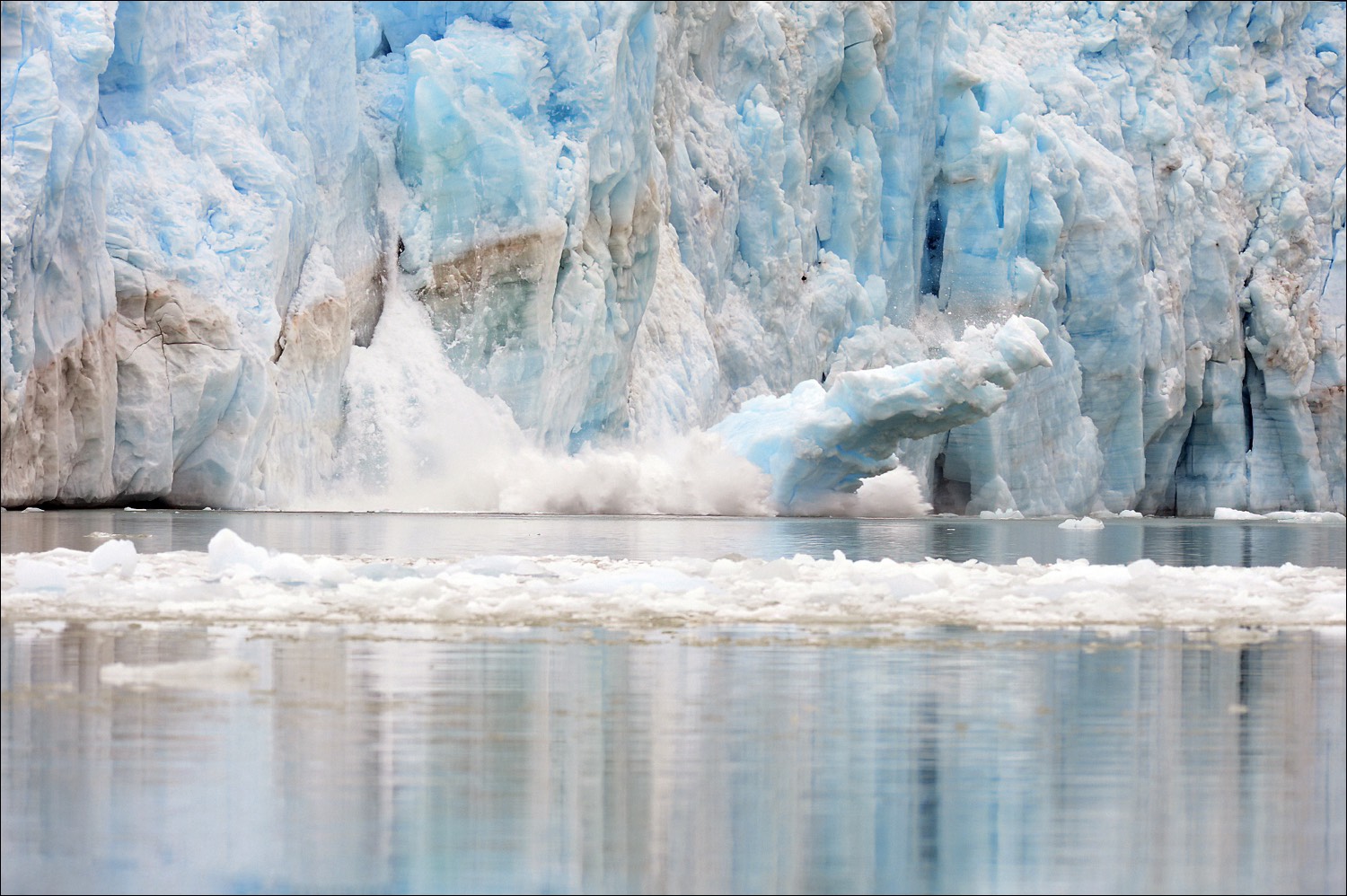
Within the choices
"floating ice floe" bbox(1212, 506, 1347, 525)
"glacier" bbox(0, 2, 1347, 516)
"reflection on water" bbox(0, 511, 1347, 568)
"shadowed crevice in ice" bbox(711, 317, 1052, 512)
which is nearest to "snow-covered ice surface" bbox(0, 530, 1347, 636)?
"reflection on water" bbox(0, 511, 1347, 568)

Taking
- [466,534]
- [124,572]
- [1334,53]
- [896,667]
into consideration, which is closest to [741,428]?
[466,534]

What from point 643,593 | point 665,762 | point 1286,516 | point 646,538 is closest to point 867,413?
point 646,538

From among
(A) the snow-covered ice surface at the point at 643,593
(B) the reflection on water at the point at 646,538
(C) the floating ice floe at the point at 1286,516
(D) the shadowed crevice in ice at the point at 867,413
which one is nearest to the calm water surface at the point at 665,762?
(A) the snow-covered ice surface at the point at 643,593

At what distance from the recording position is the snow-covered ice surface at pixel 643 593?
6152 mm

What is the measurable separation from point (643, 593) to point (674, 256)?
16371 mm

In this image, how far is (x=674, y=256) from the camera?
23.1 m

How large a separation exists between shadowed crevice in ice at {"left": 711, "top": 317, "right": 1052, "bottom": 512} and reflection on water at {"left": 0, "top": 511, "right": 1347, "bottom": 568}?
0.99 m

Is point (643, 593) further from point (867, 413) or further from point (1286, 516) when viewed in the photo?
point (1286, 516)

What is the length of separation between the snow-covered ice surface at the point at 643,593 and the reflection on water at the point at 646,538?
1.63 m

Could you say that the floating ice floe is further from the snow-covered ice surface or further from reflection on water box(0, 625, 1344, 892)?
reflection on water box(0, 625, 1344, 892)

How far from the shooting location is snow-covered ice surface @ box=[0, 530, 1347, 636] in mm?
6152

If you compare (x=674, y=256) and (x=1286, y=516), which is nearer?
(x=674, y=256)

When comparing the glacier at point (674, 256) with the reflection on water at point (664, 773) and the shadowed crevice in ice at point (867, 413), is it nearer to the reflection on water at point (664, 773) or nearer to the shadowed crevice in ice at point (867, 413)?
the shadowed crevice in ice at point (867, 413)

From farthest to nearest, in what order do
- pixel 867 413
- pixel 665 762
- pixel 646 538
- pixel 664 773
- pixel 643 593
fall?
pixel 867 413, pixel 646 538, pixel 643 593, pixel 665 762, pixel 664 773
